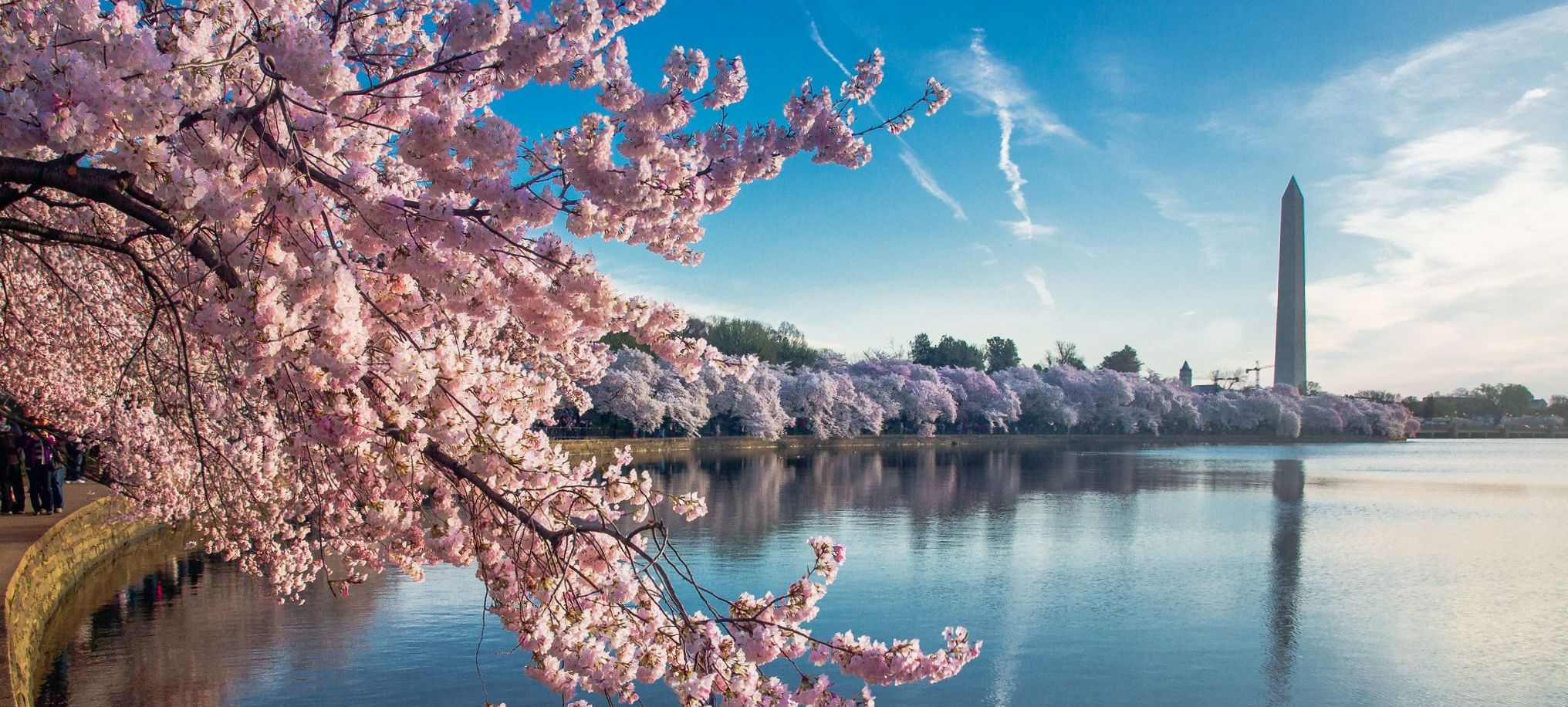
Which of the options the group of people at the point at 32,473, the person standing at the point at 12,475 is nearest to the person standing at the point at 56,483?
the group of people at the point at 32,473

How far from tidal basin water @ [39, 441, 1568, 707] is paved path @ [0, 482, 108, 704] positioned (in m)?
1.18

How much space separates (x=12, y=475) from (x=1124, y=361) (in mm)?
101958

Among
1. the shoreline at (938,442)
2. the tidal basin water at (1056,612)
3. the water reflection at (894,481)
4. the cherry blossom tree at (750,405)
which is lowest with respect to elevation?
the tidal basin water at (1056,612)

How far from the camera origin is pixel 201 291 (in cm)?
346

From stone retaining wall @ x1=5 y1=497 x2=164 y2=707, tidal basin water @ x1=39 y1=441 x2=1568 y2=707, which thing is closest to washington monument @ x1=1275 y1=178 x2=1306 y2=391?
tidal basin water @ x1=39 y1=441 x2=1568 y2=707

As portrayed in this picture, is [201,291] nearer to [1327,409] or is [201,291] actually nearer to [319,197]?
[319,197]

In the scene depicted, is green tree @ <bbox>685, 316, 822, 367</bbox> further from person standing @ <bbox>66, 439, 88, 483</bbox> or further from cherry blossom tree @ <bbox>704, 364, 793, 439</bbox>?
person standing @ <bbox>66, 439, 88, 483</bbox>

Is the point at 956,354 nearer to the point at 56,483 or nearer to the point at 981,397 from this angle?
the point at 981,397

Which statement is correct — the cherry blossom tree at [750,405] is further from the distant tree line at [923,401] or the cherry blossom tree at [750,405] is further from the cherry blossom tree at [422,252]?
the cherry blossom tree at [422,252]

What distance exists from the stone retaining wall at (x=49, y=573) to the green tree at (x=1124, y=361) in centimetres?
9774

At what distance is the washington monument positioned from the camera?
58.4 meters

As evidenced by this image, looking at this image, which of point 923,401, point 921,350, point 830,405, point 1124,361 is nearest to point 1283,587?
point 830,405

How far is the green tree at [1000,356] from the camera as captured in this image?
91312 mm

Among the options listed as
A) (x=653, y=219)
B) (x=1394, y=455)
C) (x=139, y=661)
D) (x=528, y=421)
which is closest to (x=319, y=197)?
(x=528, y=421)
